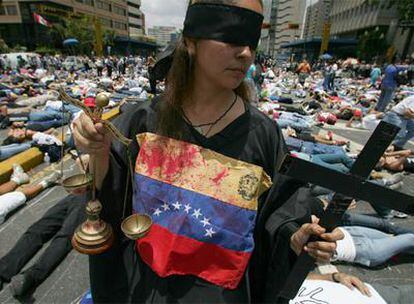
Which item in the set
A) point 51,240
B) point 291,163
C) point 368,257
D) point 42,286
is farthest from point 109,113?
point 291,163

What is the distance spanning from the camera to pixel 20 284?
2.59 m

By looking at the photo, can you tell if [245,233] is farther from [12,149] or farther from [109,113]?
[109,113]

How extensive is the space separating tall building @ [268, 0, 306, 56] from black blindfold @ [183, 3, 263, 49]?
11381 cm

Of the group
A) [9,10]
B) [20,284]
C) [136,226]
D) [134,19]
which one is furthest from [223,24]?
[134,19]

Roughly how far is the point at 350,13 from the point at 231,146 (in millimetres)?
73851

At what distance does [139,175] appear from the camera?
1401mm

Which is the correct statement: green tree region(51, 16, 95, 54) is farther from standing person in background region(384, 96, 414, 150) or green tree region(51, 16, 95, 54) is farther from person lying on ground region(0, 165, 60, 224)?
standing person in background region(384, 96, 414, 150)

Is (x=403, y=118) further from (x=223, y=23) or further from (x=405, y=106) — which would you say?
(x=223, y=23)

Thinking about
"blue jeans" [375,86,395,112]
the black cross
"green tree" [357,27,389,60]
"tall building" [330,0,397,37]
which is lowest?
"blue jeans" [375,86,395,112]

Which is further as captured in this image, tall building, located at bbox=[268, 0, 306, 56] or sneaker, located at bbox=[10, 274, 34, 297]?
tall building, located at bbox=[268, 0, 306, 56]

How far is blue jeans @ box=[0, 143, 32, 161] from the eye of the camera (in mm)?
5618

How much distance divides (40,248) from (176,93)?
281cm

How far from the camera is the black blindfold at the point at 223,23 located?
48.9 inches

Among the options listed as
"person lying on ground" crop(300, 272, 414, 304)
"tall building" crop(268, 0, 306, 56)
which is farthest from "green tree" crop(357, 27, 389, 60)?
"tall building" crop(268, 0, 306, 56)
